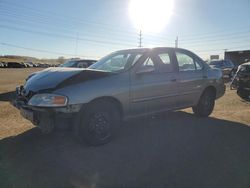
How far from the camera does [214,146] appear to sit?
452 centimetres

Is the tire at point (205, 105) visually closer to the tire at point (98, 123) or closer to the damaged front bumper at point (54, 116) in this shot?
the tire at point (98, 123)

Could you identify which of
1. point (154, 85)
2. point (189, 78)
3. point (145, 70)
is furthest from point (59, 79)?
point (189, 78)

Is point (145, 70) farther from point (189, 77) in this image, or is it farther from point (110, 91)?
point (189, 77)

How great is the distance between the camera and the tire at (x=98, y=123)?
4.14m

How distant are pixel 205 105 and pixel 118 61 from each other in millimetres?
2578

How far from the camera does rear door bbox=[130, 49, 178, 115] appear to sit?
482cm

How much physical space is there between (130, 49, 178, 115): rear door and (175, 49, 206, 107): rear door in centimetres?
22

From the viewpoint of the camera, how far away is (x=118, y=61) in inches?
212

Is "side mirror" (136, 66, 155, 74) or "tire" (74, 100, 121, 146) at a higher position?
"side mirror" (136, 66, 155, 74)

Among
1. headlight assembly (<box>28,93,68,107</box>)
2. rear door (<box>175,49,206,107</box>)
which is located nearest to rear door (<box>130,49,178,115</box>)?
rear door (<box>175,49,206,107</box>)

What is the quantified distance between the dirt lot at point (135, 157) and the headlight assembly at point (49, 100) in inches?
29.6

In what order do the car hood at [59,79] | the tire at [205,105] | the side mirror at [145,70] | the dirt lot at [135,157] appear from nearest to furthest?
the dirt lot at [135,157], the car hood at [59,79], the side mirror at [145,70], the tire at [205,105]

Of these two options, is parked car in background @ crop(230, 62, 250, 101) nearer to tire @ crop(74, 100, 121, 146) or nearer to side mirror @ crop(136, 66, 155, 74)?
side mirror @ crop(136, 66, 155, 74)

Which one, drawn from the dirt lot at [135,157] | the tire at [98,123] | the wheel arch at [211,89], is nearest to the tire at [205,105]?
the wheel arch at [211,89]
